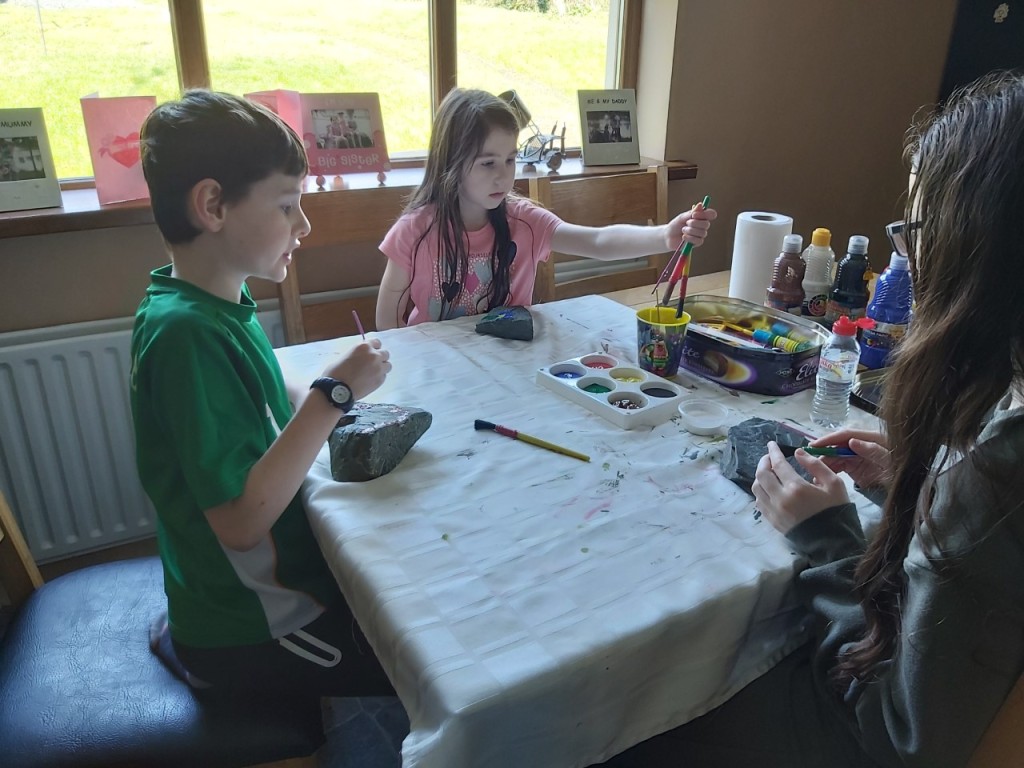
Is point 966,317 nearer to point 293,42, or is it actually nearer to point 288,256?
point 288,256

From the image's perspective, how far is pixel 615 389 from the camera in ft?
3.58

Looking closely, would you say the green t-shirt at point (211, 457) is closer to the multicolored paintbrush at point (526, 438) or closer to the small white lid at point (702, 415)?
the multicolored paintbrush at point (526, 438)

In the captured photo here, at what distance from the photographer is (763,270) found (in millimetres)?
1513

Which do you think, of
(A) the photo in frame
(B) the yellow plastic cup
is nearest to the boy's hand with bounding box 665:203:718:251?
(B) the yellow plastic cup

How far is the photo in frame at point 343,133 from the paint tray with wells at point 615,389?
980 millimetres

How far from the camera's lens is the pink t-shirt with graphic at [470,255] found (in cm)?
159

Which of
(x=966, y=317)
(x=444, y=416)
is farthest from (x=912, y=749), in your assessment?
(x=444, y=416)

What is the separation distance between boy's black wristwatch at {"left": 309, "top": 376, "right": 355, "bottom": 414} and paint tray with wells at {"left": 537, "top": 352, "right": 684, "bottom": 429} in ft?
1.15

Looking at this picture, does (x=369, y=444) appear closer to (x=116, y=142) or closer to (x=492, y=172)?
(x=492, y=172)

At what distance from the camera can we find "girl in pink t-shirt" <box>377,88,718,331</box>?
1.55 m

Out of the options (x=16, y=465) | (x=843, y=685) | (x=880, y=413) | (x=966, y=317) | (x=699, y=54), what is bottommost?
(x=16, y=465)

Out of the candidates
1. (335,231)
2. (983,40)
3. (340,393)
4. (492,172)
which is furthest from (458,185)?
(983,40)

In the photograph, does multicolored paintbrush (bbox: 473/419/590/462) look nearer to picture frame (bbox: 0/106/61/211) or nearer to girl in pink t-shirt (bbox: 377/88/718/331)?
girl in pink t-shirt (bbox: 377/88/718/331)

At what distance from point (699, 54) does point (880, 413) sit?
1924mm
